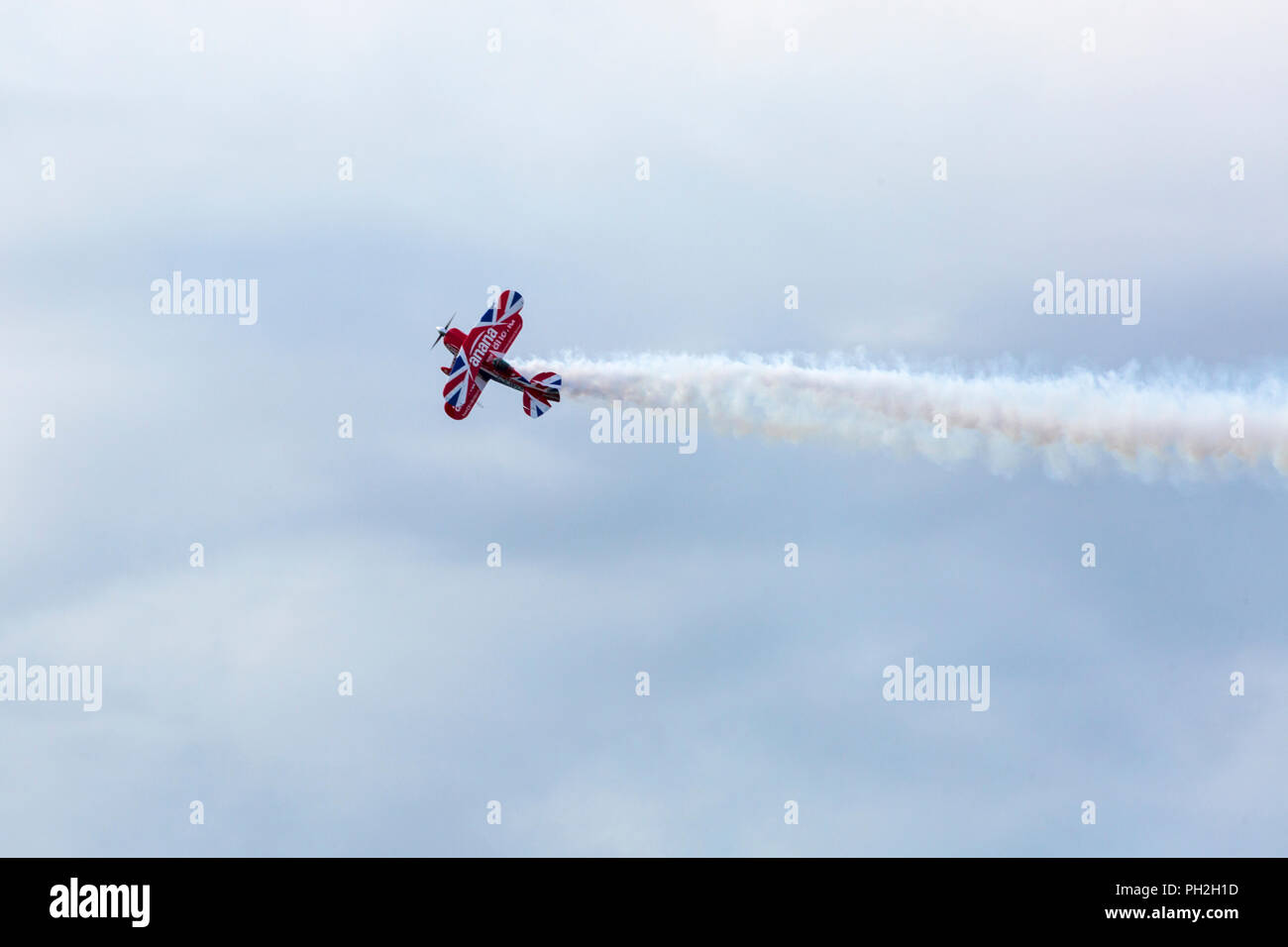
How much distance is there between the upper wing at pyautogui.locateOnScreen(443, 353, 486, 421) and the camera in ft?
311

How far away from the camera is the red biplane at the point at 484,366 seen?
3708 inches

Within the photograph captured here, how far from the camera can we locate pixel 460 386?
9500 centimetres

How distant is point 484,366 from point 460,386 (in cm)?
133

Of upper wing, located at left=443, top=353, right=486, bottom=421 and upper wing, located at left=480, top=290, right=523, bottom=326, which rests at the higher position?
upper wing, located at left=480, top=290, right=523, bottom=326

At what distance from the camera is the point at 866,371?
92.4 m

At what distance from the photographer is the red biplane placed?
94.2 metres

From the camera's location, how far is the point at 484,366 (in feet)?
311

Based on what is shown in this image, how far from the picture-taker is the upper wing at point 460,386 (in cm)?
9488

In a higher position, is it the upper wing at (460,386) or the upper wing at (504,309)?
the upper wing at (504,309)

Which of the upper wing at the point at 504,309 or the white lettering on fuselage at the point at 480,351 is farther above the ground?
the upper wing at the point at 504,309
